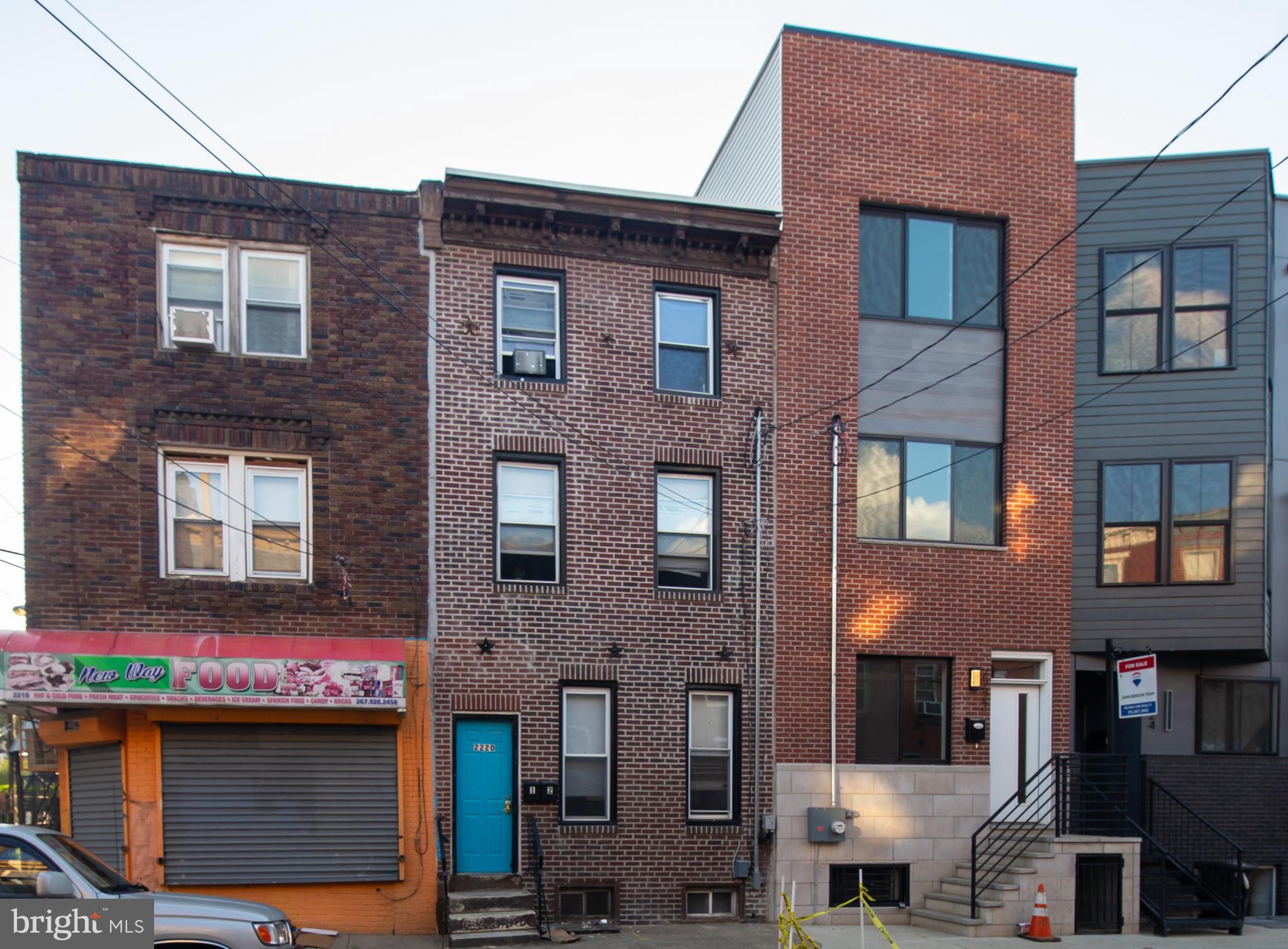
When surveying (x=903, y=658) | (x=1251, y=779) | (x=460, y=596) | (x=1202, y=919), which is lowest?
(x=1202, y=919)

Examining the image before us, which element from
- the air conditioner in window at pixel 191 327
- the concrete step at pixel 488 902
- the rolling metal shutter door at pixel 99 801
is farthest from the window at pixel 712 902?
the air conditioner in window at pixel 191 327

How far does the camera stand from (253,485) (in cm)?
1388

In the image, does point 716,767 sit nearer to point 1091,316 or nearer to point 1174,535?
point 1174,535

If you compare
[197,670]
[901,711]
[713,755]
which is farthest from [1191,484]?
[197,670]

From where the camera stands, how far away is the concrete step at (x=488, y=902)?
42.2ft

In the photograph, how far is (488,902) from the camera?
13.0 m

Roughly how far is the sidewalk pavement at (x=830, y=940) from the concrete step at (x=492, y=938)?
0.22 metres

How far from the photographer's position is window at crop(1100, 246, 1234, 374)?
16.5 meters

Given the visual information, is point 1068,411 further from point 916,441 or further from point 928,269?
point 928,269

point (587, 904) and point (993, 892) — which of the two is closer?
point (587, 904)

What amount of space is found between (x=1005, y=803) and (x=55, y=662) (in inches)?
467

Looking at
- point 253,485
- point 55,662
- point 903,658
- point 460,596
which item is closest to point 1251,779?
point 903,658

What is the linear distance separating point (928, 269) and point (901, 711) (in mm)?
6594

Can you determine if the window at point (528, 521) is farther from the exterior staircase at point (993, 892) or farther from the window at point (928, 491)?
the exterior staircase at point (993, 892)
